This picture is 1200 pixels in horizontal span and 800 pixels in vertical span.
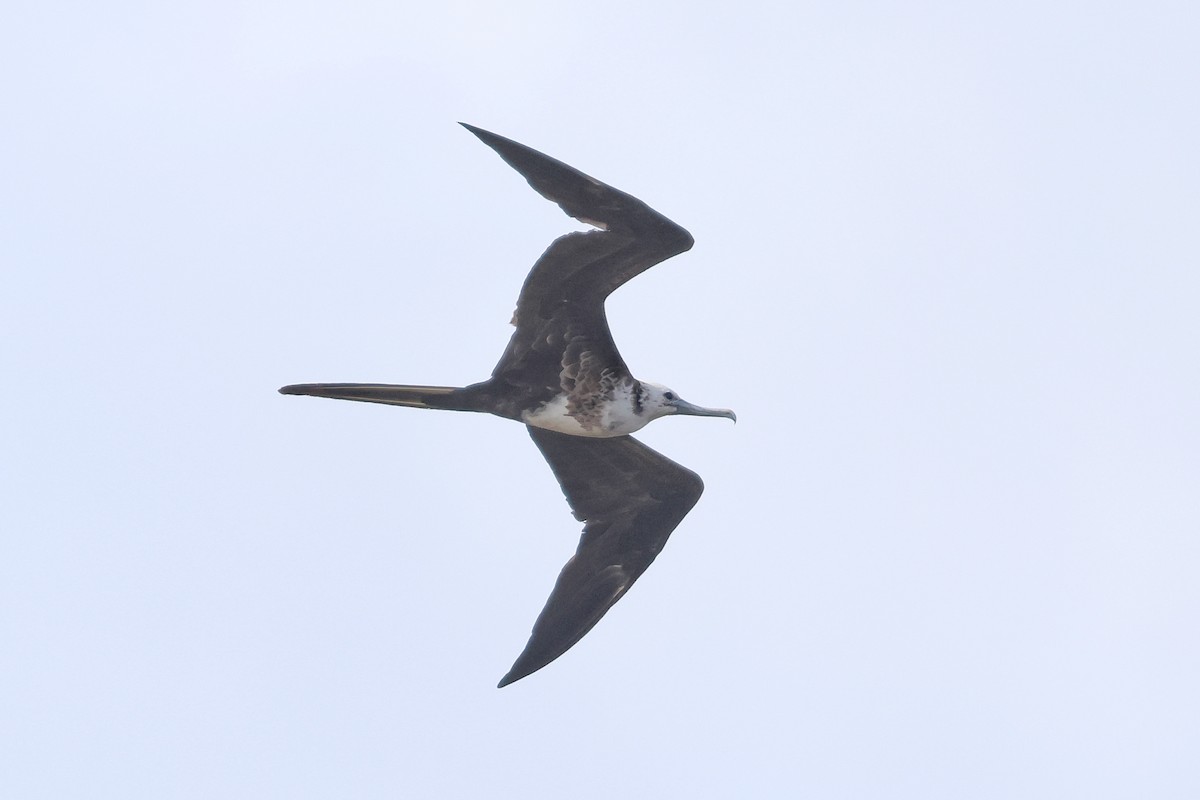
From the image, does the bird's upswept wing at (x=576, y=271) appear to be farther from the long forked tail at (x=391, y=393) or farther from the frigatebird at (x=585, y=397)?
the long forked tail at (x=391, y=393)

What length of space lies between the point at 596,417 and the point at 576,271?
893 millimetres

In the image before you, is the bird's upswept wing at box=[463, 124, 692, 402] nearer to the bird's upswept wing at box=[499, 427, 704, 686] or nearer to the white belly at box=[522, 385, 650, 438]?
the white belly at box=[522, 385, 650, 438]

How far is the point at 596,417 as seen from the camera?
9.50 metres

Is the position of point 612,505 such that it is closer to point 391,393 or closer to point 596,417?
point 596,417

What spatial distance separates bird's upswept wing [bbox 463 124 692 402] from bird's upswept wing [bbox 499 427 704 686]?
686 mm

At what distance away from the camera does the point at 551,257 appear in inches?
354

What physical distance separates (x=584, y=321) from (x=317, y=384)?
146cm

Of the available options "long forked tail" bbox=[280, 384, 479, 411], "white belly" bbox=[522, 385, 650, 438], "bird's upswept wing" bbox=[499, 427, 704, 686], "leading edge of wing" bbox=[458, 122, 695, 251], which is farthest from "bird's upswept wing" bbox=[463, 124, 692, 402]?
"bird's upswept wing" bbox=[499, 427, 704, 686]

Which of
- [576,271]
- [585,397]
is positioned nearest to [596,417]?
[585,397]

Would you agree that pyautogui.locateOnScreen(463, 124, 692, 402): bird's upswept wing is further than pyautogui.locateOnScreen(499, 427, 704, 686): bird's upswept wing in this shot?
No

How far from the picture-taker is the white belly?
373 inches

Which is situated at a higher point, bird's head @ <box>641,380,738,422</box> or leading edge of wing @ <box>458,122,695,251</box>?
leading edge of wing @ <box>458,122,695,251</box>

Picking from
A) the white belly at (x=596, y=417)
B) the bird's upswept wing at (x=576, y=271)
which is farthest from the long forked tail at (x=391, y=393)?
the white belly at (x=596, y=417)

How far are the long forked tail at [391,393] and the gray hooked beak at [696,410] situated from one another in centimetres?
121
